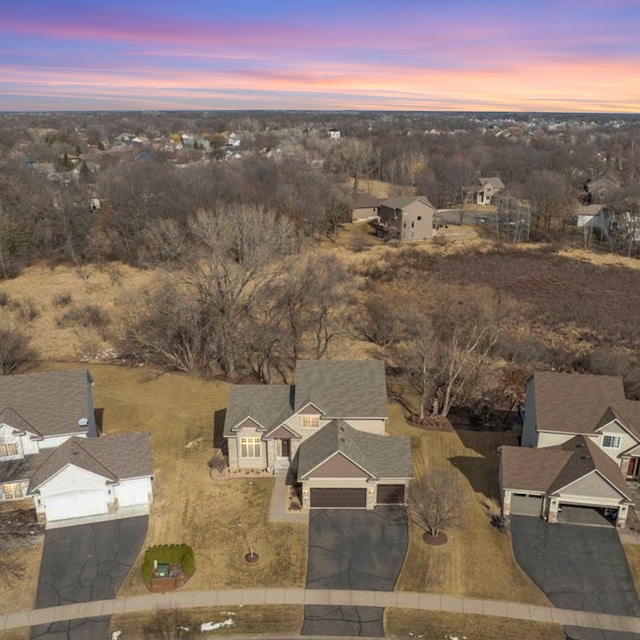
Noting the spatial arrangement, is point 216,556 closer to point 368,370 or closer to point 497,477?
point 368,370

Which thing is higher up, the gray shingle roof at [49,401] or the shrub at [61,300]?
the gray shingle roof at [49,401]

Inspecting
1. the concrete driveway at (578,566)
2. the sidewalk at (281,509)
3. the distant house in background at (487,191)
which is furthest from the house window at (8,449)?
the distant house in background at (487,191)

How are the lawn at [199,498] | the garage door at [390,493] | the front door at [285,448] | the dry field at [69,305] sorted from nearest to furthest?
the lawn at [199,498], the garage door at [390,493], the front door at [285,448], the dry field at [69,305]

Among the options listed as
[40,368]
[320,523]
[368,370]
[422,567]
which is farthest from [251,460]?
[40,368]

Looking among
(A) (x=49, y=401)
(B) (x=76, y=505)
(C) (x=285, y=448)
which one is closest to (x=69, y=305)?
(A) (x=49, y=401)

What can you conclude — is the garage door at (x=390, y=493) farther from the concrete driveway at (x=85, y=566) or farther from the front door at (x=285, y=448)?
the concrete driveway at (x=85, y=566)

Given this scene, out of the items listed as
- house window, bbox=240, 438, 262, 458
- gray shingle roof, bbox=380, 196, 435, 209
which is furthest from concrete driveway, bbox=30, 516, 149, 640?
gray shingle roof, bbox=380, 196, 435, 209

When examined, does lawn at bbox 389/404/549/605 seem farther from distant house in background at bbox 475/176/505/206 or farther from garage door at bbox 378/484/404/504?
distant house in background at bbox 475/176/505/206

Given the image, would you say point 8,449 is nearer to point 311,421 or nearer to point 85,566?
point 85,566
